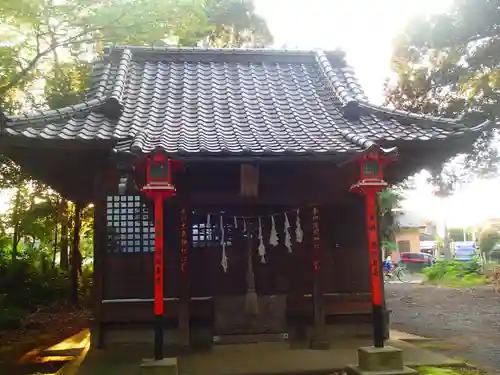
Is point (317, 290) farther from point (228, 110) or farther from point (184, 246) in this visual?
point (228, 110)

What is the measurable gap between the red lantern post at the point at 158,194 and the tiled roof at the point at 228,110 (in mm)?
342

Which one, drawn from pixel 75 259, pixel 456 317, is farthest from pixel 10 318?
pixel 456 317

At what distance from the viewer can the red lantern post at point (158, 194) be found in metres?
6.34

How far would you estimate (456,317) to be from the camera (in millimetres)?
14750

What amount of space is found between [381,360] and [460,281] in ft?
71.8

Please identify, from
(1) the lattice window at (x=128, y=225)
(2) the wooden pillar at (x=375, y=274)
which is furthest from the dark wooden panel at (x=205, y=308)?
(2) the wooden pillar at (x=375, y=274)

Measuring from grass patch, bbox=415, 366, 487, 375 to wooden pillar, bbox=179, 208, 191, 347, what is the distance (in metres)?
3.74

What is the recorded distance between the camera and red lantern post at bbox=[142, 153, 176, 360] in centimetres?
634

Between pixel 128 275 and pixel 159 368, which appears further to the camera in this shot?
pixel 128 275

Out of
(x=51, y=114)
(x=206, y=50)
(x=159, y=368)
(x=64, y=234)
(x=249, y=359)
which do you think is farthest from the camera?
(x=64, y=234)

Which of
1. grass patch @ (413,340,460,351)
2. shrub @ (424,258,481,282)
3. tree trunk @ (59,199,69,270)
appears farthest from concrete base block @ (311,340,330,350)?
shrub @ (424,258,481,282)

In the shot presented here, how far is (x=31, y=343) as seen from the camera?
1143 cm

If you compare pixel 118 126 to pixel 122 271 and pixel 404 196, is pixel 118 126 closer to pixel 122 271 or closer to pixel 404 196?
pixel 122 271

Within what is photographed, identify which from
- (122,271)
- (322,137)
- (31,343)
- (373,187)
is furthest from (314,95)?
(31,343)
